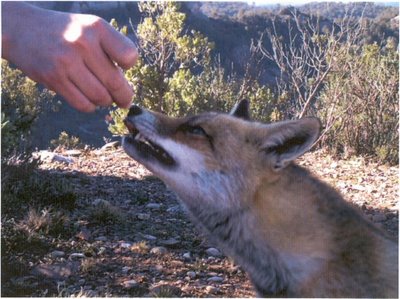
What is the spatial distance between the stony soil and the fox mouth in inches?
73.1

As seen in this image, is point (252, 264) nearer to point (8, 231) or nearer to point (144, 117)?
point (144, 117)

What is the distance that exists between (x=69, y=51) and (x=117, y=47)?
0.22 metres

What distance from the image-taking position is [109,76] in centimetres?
274

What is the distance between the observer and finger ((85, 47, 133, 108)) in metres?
2.64

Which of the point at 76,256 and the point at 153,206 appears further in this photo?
the point at 153,206

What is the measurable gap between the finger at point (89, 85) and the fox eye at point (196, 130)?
0.68 m

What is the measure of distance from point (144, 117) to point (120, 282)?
2604 mm

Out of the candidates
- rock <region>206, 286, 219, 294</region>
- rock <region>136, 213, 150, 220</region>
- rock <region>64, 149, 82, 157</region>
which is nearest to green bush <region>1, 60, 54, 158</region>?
rock <region>64, 149, 82, 157</region>

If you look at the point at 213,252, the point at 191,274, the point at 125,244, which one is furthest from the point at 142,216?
the point at 191,274

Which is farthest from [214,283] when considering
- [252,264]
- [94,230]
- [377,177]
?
[377,177]

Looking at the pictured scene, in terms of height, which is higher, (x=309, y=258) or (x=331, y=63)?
(x=331, y=63)

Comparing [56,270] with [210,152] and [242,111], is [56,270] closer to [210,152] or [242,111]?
[242,111]

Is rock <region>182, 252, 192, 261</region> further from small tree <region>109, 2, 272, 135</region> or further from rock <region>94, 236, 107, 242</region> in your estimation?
small tree <region>109, 2, 272, 135</region>

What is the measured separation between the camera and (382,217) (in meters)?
7.25
